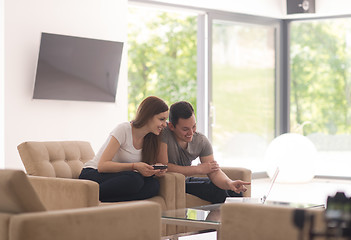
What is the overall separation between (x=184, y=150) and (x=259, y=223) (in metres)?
2.18

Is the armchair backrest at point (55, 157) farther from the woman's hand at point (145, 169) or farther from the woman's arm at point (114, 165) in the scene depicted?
the woman's hand at point (145, 169)

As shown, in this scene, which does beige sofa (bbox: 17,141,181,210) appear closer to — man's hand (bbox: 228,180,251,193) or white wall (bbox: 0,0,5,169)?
man's hand (bbox: 228,180,251,193)

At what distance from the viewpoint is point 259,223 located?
2.71 meters

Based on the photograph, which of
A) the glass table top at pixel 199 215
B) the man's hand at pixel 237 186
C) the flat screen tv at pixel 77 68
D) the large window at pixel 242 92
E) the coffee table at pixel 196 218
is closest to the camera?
the coffee table at pixel 196 218

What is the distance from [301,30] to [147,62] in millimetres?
6682

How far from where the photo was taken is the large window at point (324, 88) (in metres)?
9.80

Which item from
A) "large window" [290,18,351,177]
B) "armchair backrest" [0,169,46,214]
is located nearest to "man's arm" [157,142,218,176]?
"armchair backrest" [0,169,46,214]

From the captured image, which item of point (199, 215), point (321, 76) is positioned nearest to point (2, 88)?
point (199, 215)

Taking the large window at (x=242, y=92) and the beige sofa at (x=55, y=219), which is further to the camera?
the large window at (x=242, y=92)

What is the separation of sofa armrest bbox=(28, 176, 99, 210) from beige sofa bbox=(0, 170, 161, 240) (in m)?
0.94

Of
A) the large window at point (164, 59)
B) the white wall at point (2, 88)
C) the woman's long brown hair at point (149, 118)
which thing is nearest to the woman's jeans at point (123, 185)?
the woman's long brown hair at point (149, 118)

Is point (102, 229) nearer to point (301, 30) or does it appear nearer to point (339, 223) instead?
point (339, 223)

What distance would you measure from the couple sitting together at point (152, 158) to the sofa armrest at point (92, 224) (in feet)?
4.45

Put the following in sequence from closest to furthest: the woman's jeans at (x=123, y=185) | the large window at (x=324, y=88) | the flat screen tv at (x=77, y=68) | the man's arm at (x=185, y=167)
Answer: the woman's jeans at (x=123, y=185)
the man's arm at (x=185, y=167)
the flat screen tv at (x=77, y=68)
the large window at (x=324, y=88)
